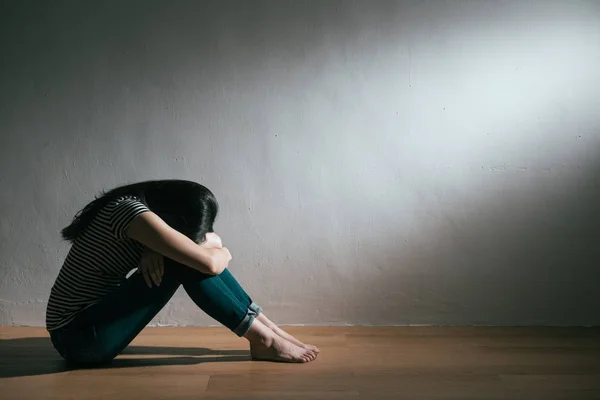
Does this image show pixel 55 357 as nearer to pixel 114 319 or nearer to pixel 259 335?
pixel 114 319

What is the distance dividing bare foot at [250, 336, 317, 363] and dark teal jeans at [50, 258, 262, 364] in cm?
17

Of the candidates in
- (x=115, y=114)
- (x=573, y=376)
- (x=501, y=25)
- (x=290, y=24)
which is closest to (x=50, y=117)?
(x=115, y=114)

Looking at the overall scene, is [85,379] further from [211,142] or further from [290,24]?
[290,24]

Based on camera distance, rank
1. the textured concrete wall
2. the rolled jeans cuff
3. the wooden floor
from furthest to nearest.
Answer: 1. the textured concrete wall
2. the rolled jeans cuff
3. the wooden floor

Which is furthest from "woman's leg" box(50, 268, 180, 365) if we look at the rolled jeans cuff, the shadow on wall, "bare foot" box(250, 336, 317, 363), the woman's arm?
the shadow on wall

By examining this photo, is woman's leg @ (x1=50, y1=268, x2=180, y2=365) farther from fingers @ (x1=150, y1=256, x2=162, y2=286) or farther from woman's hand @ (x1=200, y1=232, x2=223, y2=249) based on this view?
woman's hand @ (x1=200, y1=232, x2=223, y2=249)

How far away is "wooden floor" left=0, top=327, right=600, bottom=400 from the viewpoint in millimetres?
1968

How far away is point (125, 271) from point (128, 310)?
0.13 meters

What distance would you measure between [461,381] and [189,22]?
183 cm

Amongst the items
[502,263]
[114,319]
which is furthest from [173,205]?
[502,263]

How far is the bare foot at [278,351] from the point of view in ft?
7.54

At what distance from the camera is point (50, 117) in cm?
293

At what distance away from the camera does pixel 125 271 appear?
2.18 m

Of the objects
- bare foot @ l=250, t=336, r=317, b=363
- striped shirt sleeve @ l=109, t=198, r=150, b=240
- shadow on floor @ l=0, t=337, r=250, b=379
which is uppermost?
striped shirt sleeve @ l=109, t=198, r=150, b=240
